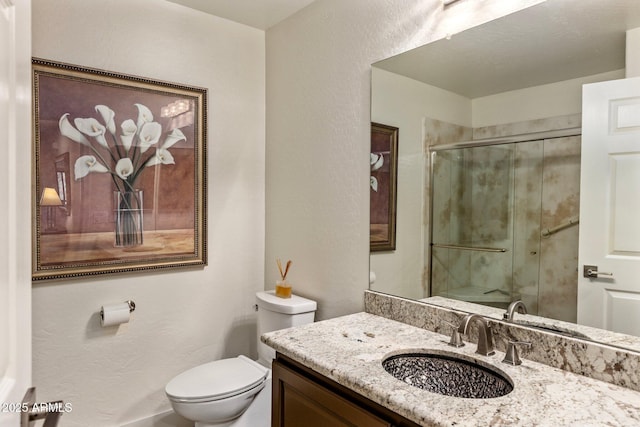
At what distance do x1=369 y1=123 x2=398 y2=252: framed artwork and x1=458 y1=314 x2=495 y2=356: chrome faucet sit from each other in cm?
52

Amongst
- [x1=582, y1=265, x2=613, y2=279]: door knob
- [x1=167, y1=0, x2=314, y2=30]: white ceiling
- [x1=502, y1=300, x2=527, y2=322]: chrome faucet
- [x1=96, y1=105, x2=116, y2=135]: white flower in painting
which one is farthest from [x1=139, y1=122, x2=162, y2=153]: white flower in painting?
[x1=582, y1=265, x2=613, y2=279]: door knob

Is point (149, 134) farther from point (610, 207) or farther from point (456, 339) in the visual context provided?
point (610, 207)

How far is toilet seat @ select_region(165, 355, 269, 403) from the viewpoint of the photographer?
5.79 feet

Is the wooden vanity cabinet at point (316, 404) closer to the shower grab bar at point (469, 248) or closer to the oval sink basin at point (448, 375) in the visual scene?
the oval sink basin at point (448, 375)

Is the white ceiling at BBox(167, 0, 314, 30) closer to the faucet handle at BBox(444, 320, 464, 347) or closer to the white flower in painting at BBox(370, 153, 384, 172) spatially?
the white flower in painting at BBox(370, 153, 384, 172)

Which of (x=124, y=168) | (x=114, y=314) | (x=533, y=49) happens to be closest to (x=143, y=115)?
(x=124, y=168)

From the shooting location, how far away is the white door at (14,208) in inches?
27.6

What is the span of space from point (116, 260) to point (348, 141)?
4.49ft

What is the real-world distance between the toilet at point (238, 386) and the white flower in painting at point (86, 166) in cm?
108

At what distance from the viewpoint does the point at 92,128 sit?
1993 mm

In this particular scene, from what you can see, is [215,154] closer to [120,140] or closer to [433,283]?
[120,140]

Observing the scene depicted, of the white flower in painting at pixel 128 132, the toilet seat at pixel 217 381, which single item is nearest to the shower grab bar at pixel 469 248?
the toilet seat at pixel 217 381

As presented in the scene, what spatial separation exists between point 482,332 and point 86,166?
6.40 ft

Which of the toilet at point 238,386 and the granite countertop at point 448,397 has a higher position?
the granite countertop at point 448,397
